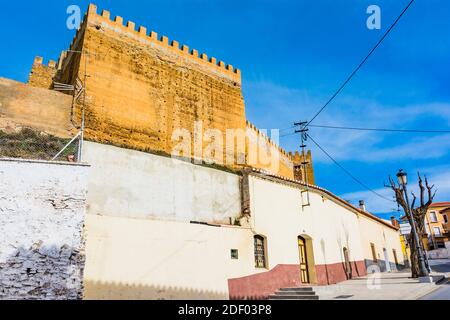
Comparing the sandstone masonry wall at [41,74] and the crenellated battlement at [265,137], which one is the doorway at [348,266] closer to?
the crenellated battlement at [265,137]

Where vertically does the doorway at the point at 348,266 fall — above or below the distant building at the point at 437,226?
below

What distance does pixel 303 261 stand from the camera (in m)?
15.2

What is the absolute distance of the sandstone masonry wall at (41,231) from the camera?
7.71 m

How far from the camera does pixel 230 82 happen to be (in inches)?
729

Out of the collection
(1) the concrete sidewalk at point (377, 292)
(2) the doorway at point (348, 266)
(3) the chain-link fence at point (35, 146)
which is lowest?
(1) the concrete sidewalk at point (377, 292)

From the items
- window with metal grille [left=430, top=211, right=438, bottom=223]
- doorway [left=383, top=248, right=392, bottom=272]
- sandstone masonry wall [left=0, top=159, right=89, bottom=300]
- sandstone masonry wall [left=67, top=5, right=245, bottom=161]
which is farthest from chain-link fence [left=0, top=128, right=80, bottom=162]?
window with metal grille [left=430, top=211, right=438, bottom=223]

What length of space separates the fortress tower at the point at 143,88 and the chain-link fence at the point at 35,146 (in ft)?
3.82

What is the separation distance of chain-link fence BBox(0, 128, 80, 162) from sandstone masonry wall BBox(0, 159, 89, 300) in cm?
100

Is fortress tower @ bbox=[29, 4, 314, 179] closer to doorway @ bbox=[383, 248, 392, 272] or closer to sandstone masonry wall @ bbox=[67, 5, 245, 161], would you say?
sandstone masonry wall @ bbox=[67, 5, 245, 161]

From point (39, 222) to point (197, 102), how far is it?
9.55 metres

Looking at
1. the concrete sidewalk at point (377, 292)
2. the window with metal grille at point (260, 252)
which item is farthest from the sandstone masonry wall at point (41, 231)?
the concrete sidewalk at point (377, 292)

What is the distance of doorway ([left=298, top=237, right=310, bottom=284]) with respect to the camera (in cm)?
1490

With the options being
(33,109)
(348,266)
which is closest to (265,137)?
(348,266)

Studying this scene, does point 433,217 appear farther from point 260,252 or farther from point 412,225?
point 260,252
